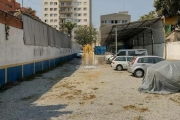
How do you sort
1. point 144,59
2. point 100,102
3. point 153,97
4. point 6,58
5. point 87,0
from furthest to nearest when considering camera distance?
point 87,0 < point 144,59 < point 6,58 < point 153,97 < point 100,102

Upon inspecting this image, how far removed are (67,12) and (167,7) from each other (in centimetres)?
7397

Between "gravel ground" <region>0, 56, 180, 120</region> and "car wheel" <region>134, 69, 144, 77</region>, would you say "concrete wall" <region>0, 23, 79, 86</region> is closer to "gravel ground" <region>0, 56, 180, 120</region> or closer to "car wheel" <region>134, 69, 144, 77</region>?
"gravel ground" <region>0, 56, 180, 120</region>

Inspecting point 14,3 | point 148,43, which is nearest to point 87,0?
point 14,3

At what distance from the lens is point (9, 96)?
1058 centimetres

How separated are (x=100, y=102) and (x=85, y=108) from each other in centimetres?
110

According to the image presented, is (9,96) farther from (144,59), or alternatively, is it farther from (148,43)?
(148,43)

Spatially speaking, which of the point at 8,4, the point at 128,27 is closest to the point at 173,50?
the point at 128,27

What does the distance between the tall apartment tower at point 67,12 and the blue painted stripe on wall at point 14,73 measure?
83.8 metres

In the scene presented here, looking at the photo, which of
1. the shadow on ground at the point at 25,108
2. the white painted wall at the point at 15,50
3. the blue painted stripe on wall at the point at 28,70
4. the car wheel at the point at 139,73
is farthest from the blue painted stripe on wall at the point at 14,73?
the car wheel at the point at 139,73

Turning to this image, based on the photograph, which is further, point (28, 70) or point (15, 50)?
point (28, 70)

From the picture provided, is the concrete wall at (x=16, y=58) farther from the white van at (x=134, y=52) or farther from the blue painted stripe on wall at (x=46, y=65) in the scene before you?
the white van at (x=134, y=52)

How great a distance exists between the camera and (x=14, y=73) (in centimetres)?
1456

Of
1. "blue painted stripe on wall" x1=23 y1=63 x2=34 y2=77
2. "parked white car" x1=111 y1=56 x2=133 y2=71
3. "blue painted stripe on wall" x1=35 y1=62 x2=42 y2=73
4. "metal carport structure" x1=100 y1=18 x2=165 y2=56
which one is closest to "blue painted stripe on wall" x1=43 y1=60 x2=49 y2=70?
"blue painted stripe on wall" x1=35 y1=62 x2=42 y2=73

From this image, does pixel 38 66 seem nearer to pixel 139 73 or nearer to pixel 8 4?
pixel 139 73
